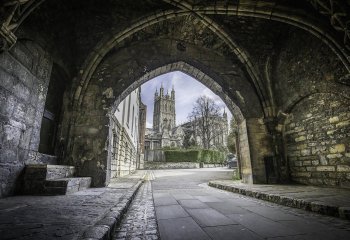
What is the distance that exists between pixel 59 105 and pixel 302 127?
679 centimetres

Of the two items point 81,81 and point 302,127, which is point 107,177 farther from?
point 302,127

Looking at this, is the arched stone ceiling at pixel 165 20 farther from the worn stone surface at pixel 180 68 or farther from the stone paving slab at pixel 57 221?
the stone paving slab at pixel 57 221

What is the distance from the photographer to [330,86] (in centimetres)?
482

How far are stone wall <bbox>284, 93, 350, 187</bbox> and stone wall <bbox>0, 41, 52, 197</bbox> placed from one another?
658cm

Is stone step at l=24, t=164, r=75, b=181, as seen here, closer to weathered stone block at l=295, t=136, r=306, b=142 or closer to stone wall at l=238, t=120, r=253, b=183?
stone wall at l=238, t=120, r=253, b=183

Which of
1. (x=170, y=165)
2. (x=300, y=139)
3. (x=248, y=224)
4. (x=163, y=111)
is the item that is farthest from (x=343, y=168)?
(x=163, y=111)

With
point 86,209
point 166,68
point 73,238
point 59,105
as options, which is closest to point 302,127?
point 166,68

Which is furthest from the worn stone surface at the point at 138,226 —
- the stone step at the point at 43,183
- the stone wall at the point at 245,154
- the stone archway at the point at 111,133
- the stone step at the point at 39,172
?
the stone wall at the point at 245,154

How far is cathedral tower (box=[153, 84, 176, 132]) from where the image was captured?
59094 mm

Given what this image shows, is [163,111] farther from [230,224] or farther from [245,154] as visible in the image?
[230,224]

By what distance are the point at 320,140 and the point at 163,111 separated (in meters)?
56.3

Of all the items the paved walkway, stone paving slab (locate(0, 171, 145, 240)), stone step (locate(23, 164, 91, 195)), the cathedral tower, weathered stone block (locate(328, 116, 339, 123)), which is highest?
the cathedral tower

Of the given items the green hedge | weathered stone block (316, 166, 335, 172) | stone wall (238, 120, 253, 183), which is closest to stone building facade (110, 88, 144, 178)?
stone wall (238, 120, 253, 183)

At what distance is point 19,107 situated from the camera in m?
3.65
